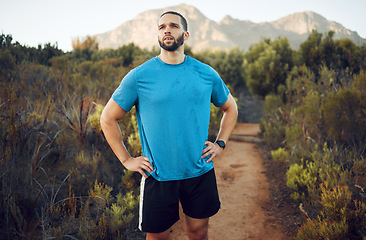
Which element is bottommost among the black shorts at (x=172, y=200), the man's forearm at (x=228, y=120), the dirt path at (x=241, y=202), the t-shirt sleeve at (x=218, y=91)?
the dirt path at (x=241, y=202)

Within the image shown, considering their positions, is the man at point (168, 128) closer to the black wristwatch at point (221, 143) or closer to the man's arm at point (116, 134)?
the man's arm at point (116, 134)

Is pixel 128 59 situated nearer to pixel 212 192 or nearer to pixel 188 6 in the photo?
pixel 212 192

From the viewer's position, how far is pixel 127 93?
183 centimetres

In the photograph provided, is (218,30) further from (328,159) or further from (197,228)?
(197,228)

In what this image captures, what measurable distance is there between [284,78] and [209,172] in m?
9.91

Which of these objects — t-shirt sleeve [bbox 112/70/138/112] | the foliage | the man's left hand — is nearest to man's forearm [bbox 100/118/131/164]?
t-shirt sleeve [bbox 112/70/138/112]

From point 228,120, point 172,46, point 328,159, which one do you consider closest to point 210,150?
point 228,120

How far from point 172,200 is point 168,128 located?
53cm

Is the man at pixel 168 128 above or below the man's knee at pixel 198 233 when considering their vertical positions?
above

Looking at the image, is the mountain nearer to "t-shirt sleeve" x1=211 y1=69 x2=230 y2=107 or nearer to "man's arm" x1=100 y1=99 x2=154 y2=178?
"t-shirt sleeve" x1=211 y1=69 x2=230 y2=107

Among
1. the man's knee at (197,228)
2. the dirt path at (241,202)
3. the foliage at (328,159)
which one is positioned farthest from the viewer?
the dirt path at (241,202)

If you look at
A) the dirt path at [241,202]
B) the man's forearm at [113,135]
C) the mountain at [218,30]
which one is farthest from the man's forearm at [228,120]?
the mountain at [218,30]

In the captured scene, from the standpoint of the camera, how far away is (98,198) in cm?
341

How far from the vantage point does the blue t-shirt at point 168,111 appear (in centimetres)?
180
